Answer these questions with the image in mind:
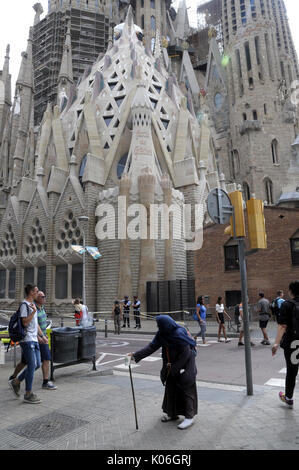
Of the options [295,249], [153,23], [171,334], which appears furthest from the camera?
[153,23]

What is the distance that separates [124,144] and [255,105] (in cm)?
2141

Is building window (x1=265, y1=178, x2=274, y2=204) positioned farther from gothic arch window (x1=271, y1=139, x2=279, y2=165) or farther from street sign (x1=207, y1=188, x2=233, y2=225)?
street sign (x1=207, y1=188, x2=233, y2=225)

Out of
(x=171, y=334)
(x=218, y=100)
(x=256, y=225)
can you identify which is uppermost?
(x=218, y=100)

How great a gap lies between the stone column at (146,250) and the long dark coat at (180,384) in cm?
1933

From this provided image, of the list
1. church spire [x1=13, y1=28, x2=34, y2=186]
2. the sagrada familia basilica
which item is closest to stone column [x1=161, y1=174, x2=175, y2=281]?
the sagrada familia basilica

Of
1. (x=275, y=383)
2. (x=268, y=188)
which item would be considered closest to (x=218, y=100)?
(x=268, y=188)

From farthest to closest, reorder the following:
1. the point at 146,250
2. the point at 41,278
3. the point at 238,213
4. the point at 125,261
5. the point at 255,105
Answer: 1. the point at 255,105
2. the point at 41,278
3. the point at 125,261
4. the point at 146,250
5. the point at 238,213

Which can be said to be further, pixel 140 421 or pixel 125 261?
pixel 125 261

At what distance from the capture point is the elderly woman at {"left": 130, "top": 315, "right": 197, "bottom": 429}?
4.14m

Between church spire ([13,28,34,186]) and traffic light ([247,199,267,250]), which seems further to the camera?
church spire ([13,28,34,186])

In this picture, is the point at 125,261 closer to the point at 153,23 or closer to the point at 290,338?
the point at 290,338

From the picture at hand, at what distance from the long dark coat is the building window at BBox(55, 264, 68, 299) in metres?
25.3

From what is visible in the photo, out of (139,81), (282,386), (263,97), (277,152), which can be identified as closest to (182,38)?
Result: (263,97)

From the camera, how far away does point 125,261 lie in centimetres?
2444
